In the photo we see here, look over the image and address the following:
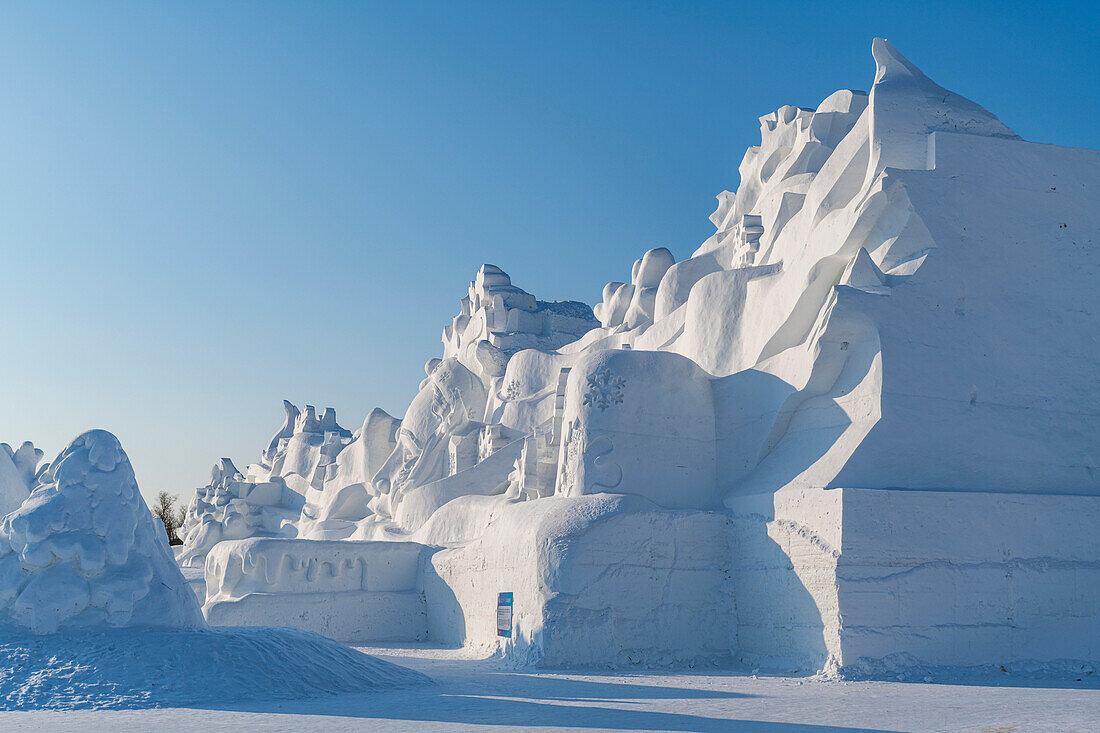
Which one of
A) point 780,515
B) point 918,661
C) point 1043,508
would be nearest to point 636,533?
point 780,515

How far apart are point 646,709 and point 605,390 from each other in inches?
227

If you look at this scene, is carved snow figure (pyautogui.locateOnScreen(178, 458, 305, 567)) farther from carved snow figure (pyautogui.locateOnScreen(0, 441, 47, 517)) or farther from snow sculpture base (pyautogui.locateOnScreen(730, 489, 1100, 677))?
snow sculpture base (pyautogui.locateOnScreen(730, 489, 1100, 677))

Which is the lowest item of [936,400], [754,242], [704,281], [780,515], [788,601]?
[788,601]

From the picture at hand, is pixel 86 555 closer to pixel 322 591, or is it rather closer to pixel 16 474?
pixel 322 591

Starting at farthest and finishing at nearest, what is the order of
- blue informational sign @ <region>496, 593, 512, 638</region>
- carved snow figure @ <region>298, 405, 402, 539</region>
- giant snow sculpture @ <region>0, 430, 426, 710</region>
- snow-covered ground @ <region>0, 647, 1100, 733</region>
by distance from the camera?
carved snow figure @ <region>298, 405, 402, 539</region> → blue informational sign @ <region>496, 593, 512, 638</region> → giant snow sculpture @ <region>0, 430, 426, 710</region> → snow-covered ground @ <region>0, 647, 1100, 733</region>

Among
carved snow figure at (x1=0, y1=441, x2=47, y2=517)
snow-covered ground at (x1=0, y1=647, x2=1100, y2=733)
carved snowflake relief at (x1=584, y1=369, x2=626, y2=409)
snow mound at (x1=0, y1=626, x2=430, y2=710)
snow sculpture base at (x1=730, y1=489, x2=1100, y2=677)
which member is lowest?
snow-covered ground at (x1=0, y1=647, x2=1100, y2=733)

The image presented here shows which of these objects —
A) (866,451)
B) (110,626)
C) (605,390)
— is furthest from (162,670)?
(866,451)

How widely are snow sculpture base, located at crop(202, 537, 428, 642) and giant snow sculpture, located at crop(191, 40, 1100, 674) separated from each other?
37 cm

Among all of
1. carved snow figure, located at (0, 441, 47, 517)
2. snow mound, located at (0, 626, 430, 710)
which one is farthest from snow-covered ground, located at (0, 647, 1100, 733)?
carved snow figure, located at (0, 441, 47, 517)

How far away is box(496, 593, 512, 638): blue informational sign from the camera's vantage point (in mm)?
12469

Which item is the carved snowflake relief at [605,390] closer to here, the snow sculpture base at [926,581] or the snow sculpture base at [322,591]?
the snow sculpture base at [926,581]

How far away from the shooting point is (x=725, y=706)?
8.27 meters

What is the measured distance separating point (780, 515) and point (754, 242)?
8.07 metres

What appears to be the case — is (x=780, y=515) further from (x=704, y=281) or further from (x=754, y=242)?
(x=754, y=242)
